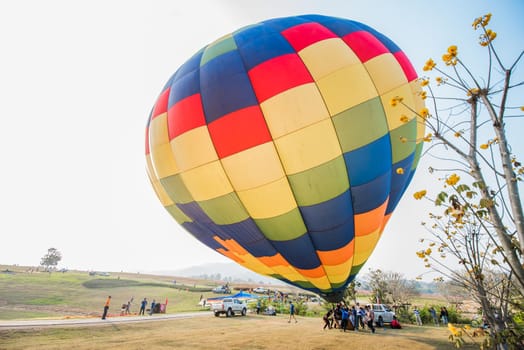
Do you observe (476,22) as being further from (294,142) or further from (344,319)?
(344,319)

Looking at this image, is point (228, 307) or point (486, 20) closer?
point (486, 20)

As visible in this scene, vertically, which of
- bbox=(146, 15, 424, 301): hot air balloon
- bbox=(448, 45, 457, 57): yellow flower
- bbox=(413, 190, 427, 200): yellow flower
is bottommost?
bbox=(413, 190, 427, 200): yellow flower

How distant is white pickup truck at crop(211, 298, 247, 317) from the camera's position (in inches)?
777

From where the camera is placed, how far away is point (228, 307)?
2022 cm

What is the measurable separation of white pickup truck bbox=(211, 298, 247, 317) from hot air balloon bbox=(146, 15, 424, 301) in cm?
1247

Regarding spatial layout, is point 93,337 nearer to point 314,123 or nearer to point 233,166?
point 233,166

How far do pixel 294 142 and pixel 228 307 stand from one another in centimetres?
1700

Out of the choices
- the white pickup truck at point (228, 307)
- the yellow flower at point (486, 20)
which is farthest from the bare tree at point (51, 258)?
the yellow flower at point (486, 20)

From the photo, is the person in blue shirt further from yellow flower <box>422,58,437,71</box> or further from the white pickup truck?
yellow flower <box>422,58,437,71</box>

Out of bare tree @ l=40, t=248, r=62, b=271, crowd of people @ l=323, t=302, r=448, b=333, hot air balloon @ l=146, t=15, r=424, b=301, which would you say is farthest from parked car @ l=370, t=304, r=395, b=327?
bare tree @ l=40, t=248, r=62, b=271

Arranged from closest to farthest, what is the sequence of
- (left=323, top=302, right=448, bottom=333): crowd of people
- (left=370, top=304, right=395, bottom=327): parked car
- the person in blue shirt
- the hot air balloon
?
the hot air balloon < (left=323, top=302, right=448, bottom=333): crowd of people < the person in blue shirt < (left=370, top=304, right=395, bottom=327): parked car

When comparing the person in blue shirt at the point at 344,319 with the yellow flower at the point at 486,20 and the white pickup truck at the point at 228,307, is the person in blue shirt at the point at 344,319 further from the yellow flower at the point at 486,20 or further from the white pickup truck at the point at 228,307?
the yellow flower at the point at 486,20

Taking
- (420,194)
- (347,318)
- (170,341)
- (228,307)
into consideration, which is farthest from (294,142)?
(228,307)

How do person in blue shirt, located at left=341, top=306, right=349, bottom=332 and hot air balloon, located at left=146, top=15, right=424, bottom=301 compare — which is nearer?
hot air balloon, located at left=146, top=15, right=424, bottom=301
